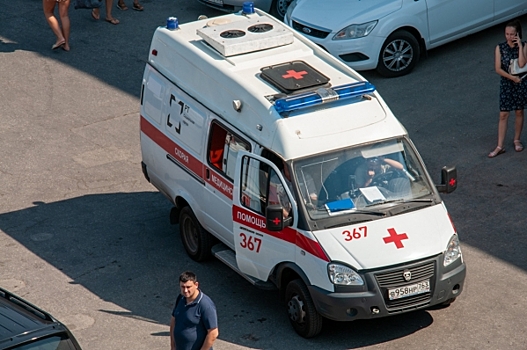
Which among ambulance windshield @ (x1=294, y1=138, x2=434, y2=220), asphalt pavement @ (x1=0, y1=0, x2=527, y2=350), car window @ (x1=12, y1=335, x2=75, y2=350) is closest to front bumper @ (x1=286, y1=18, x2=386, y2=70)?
asphalt pavement @ (x1=0, y1=0, x2=527, y2=350)

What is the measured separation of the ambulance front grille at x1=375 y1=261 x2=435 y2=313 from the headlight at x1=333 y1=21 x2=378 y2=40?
7.03 meters

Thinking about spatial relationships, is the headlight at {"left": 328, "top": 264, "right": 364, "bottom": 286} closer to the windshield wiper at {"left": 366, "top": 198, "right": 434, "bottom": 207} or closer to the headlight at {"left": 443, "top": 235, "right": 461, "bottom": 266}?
the windshield wiper at {"left": 366, "top": 198, "right": 434, "bottom": 207}

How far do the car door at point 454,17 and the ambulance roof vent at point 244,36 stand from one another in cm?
529

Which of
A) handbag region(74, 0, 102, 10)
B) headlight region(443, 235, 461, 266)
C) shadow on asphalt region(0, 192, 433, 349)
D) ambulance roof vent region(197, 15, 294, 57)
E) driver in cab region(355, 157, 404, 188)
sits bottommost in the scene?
shadow on asphalt region(0, 192, 433, 349)

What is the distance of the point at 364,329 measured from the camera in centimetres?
1041

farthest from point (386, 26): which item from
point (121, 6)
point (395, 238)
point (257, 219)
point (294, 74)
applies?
point (395, 238)

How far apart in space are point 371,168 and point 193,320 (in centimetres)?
266

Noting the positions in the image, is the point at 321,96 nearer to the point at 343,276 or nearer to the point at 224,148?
the point at 224,148

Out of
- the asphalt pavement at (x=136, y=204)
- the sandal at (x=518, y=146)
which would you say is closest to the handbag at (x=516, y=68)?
the sandal at (x=518, y=146)

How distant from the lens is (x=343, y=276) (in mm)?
9703

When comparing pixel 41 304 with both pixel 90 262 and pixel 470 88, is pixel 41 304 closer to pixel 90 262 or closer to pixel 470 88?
pixel 90 262

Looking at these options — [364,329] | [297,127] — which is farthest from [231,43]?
[364,329]

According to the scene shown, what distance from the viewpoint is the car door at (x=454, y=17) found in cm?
1658

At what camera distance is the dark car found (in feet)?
25.2
